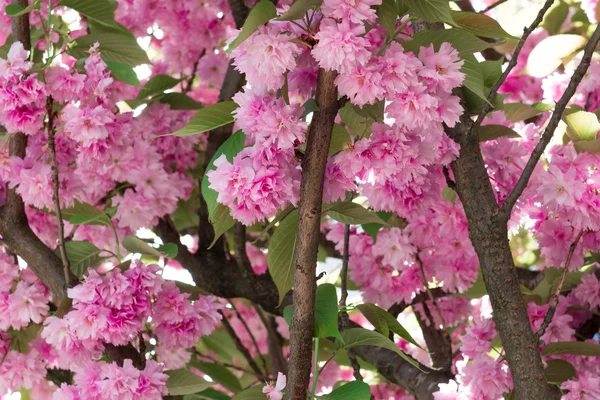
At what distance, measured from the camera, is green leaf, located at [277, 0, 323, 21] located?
0.79m

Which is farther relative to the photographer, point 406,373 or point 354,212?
point 406,373

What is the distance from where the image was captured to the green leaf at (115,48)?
1.52 metres

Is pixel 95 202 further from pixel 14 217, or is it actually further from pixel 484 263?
pixel 484 263

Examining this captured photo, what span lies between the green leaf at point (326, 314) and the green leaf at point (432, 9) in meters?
0.34

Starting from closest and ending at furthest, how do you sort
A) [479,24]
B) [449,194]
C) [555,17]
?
[479,24]
[449,194]
[555,17]

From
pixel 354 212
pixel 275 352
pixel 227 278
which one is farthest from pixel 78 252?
pixel 275 352

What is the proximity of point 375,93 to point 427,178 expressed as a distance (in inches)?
15.6

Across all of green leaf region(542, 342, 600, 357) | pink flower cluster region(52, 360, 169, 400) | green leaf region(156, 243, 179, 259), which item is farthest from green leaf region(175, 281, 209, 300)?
green leaf region(542, 342, 600, 357)

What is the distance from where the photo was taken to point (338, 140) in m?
0.96

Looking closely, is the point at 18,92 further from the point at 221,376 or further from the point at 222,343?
the point at 222,343

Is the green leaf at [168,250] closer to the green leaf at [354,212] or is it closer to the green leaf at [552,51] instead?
the green leaf at [354,212]

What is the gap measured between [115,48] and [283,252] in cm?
72

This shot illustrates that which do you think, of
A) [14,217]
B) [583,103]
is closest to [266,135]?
[14,217]

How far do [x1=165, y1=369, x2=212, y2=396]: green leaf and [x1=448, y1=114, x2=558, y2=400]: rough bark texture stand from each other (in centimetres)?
47
